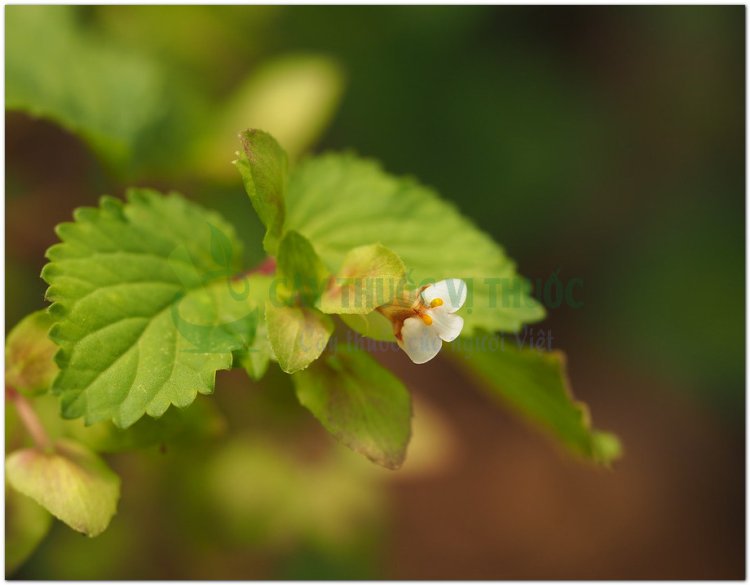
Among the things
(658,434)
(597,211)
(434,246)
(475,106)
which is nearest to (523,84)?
(475,106)

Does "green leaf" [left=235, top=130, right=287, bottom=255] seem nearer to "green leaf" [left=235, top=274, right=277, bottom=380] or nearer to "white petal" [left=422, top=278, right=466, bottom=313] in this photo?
"green leaf" [left=235, top=274, right=277, bottom=380]

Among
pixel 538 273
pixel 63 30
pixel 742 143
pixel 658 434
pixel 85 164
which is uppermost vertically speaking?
pixel 742 143

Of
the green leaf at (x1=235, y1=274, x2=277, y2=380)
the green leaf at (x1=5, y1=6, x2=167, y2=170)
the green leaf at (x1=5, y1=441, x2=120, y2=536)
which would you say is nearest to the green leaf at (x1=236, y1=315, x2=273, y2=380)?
the green leaf at (x1=235, y1=274, x2=277, y2=380)

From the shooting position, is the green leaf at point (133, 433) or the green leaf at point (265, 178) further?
the green leaf at point (133, 433)

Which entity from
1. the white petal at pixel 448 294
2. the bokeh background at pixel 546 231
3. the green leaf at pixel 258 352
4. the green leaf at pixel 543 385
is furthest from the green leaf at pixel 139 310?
the bokeh background at pixel 546 231

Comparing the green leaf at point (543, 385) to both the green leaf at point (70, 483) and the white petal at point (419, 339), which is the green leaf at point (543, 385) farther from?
the green leaf at point (70, 483)

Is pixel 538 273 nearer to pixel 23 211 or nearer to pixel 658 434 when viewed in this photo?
pixel 658 434
